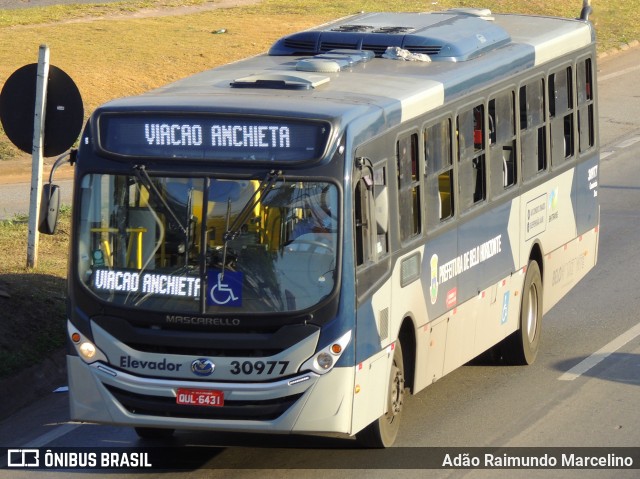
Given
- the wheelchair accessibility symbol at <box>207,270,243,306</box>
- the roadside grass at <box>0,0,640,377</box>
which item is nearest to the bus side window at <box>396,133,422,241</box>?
the wheelchair accessibility symbol at <box>207,270,243,306</box>

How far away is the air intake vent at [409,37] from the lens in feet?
39.2

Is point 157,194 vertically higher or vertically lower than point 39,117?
higher

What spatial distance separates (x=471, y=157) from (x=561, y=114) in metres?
2.44

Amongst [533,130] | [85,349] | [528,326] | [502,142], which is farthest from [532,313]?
[85,349]

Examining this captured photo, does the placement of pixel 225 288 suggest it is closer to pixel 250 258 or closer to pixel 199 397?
pixel 250 258

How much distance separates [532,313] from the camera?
43.3 ft

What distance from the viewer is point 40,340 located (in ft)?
40.3

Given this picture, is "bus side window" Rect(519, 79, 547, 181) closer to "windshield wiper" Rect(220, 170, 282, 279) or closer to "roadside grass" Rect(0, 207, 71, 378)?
"windshield wiper" Rect(220, 170, 282, 279)

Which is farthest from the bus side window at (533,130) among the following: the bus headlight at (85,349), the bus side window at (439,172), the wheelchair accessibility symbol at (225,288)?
the bus headlight at (85,349)

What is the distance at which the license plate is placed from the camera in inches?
358

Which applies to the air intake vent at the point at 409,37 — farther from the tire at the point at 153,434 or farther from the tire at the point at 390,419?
the tire at the point at 153,434

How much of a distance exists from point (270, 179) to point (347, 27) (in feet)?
13.3

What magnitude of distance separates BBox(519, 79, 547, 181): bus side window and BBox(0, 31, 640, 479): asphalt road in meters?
1.75

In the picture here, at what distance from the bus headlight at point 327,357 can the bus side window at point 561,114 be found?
4.91 m
